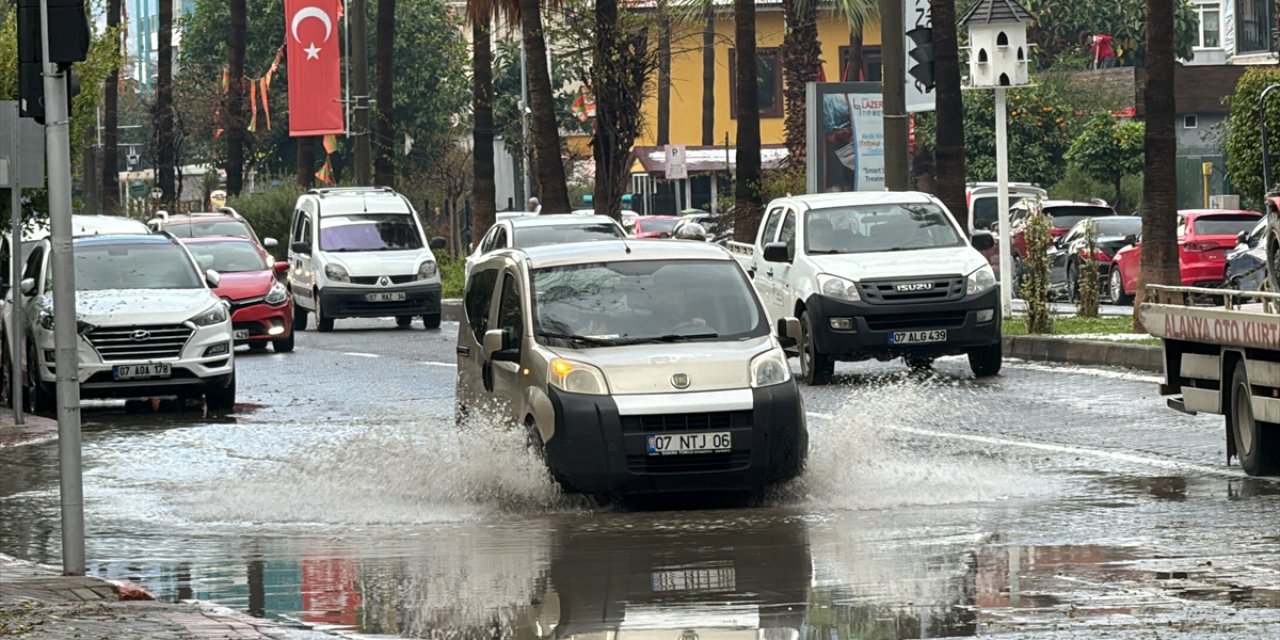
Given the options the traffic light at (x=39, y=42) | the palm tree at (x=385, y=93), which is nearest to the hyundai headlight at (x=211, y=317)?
the traffic light at (x=39, y=42)

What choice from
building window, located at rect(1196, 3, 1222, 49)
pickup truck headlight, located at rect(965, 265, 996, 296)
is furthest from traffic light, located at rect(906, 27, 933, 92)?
building window, located at rect(1196, 3, 1222, 49)

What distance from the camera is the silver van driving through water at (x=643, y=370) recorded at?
44.7 feet

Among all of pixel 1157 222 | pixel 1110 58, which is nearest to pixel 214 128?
pixel 1110 58

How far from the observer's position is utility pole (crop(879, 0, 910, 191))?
101ft

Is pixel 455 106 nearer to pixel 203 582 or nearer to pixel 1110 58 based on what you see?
pixel 1110 58

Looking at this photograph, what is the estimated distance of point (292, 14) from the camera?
159 feet

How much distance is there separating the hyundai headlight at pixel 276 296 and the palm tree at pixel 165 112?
105 ft

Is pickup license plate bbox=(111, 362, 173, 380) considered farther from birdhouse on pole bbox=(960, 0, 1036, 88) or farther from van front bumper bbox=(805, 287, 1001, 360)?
birdhouse on pole bbox=(960, 0, 1036, 88)

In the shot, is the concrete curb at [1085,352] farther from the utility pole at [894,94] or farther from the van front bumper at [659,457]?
the van front bumper at [659,457]

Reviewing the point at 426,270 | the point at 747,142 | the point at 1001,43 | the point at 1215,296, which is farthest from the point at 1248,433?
the point at 747,142

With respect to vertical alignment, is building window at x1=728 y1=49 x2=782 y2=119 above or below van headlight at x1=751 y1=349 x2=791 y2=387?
above

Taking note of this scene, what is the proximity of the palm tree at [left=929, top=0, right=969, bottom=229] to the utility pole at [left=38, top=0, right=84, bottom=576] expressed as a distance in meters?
20.2

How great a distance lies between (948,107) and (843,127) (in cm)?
891

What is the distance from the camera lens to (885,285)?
23266mm
